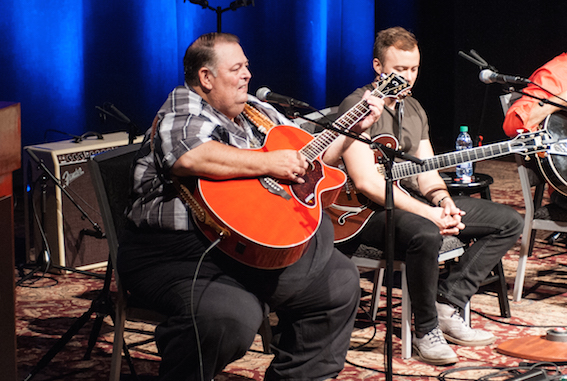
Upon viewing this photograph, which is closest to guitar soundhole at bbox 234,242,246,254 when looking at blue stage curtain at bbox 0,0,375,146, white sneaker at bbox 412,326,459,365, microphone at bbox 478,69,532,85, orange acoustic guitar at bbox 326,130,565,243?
orange acoustic guitar at bbox 326,130,565,243

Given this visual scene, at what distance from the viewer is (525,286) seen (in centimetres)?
381

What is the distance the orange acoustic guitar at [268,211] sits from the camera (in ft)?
6.83

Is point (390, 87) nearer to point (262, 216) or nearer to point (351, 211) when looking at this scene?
point (351, 211)

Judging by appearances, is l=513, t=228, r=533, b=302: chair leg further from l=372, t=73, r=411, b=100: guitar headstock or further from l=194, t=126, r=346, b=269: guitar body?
l=194, t=126, r=346, b=269: guitar body

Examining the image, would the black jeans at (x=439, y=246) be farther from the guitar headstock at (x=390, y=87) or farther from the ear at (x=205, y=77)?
the ear at (x=205, y=77)

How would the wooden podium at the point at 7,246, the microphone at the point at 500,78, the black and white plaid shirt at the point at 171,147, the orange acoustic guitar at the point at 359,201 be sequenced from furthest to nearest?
the orange acoustic guitar at the point at 359,201
the microphone at the point at 500,78
the black and white plaid shirt at the point at 171,147
the wooden podium at the point at 7,246

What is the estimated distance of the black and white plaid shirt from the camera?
2188 millimetres

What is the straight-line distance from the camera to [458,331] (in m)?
3.03

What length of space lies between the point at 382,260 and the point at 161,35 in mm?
3963

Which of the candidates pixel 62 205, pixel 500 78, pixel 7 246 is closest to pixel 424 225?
pixel 500 78

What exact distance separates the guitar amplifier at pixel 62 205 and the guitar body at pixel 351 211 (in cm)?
168

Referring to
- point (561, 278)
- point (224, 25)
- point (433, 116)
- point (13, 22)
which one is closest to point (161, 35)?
point (224, 25)

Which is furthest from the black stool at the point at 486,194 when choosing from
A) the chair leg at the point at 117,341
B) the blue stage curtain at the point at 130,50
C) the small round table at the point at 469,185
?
the blue stage curtain at the point at 130,50

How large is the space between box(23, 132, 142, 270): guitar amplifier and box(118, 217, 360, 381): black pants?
1.89 metres
